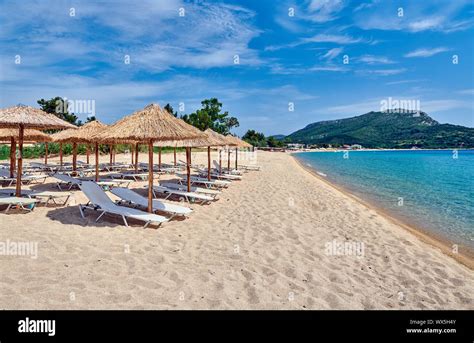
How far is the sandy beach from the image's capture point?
133 inches

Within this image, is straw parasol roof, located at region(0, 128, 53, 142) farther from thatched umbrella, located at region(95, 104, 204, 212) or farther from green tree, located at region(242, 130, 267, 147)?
green tree, located at region(242, 130, 267, 147)

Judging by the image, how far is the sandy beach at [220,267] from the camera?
3371 mm

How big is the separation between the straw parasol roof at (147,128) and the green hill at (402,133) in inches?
5405

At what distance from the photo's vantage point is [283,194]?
11.1 meters

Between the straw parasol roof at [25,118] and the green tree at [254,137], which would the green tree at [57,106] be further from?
the green tree at [254,137]

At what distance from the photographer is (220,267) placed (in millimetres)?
4309

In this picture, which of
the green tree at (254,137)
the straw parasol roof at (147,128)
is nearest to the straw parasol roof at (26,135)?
the straw parasol roof at (147,128)

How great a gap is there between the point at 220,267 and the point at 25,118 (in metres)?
6.27

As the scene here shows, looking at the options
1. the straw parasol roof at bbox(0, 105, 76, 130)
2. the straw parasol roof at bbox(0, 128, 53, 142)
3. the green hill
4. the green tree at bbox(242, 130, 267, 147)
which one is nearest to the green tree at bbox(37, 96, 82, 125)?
the straw parasol roof at bbox(0, 128, 53, 142)

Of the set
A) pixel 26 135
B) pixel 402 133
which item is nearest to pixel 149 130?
pixel 26 135

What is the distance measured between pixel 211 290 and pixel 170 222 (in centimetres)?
328

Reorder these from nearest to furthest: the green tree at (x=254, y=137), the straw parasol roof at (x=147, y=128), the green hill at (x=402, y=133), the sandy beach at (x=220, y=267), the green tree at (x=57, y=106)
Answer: the sandy beach at (x=220, y=267) → the straw parasol roof at (x=147, y=128) → the green tree at (x=57, y=106) → the green tree at (x=254, y=137) → the green hill at (x=402, y=133)

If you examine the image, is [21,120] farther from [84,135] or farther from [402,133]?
[402,133]
